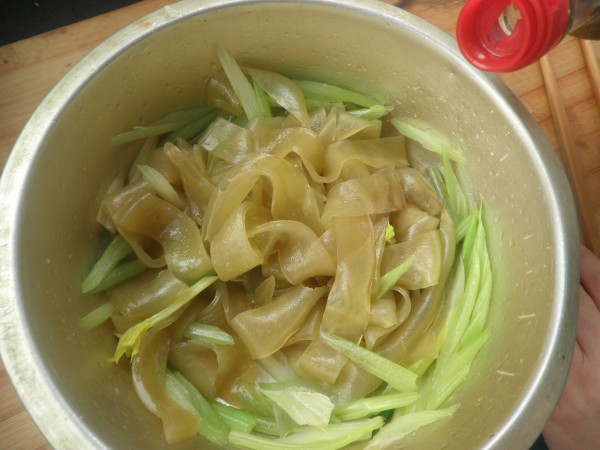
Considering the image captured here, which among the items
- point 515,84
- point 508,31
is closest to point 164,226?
point 508,31

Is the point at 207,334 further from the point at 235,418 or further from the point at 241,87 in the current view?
the point at 241,87

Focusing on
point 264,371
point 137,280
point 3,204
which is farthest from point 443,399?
point 3,204

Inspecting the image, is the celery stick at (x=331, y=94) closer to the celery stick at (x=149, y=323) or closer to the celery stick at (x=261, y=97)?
the celery stick at (x=261, y=97)

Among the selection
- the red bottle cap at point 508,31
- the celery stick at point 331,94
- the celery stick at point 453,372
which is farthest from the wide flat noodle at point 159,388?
the red bottle cap at point 508,31

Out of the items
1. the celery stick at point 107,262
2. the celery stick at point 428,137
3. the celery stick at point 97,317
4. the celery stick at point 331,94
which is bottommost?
the celery stick at point 97,317

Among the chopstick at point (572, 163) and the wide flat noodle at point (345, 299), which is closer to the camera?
the wide flat noodle at point (345, 299)

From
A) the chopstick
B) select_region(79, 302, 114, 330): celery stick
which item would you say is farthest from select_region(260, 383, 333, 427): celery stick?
the chopstick
